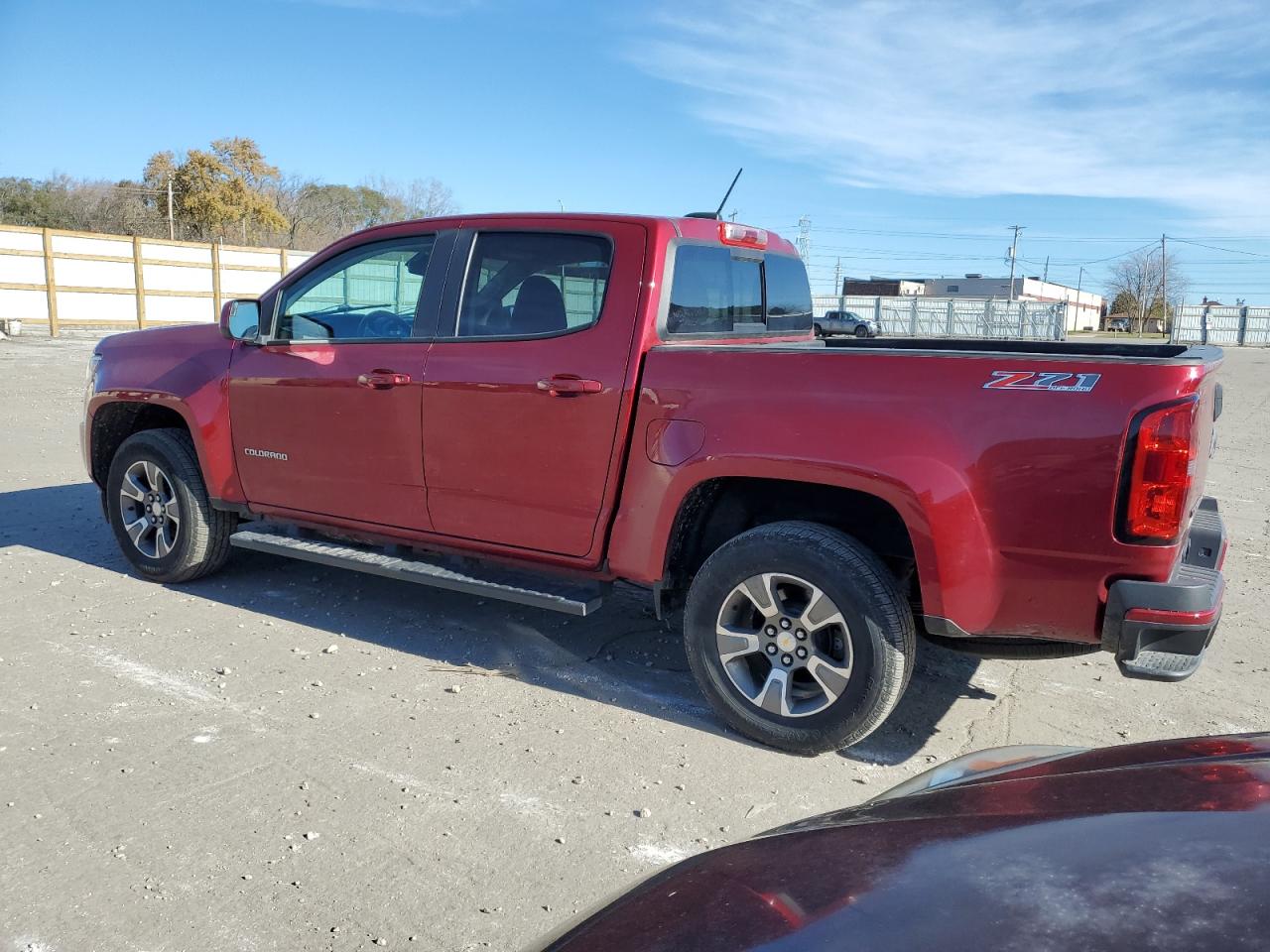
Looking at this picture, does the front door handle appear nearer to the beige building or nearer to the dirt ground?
the dirt ground

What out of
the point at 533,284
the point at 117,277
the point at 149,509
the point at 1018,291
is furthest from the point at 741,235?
the point at 1018,291

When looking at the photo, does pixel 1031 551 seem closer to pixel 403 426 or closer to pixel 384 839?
pixel 384 839

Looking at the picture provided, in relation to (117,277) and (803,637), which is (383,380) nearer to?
(803,637)

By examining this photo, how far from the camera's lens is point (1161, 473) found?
3064 millimetres

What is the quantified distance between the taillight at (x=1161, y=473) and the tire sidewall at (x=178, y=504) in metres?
4.60

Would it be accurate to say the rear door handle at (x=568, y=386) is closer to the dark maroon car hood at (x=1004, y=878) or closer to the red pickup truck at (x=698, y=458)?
the red pickup truck at (x=698, y=458)

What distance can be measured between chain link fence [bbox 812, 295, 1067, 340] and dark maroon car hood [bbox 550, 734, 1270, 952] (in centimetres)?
5277

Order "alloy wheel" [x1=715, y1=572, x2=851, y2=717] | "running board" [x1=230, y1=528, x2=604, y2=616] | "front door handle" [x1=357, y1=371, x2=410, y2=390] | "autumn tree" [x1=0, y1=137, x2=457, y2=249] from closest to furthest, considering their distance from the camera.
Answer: "alloy wheel" [x1=715, y1=572, x2=851, y2=717], "running board" [x1=230, y1=528, x2=604, y2=616], "front door handle" [x1=357, y1=371, x2=410, y2=390], "autumn tree" [x1=0, y1=137, x2=457, y2=249]

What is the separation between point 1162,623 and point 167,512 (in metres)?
4.91

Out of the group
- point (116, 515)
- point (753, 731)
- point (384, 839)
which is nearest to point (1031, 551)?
point (753, 731)

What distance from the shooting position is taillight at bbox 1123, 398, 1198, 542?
3.03 metres

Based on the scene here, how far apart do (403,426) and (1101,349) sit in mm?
3091

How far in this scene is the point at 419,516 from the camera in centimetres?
463

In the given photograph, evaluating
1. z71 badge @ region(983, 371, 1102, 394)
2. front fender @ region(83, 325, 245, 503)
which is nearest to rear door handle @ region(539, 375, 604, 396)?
z71 badge @ region(983, 371, 1102, 394)
